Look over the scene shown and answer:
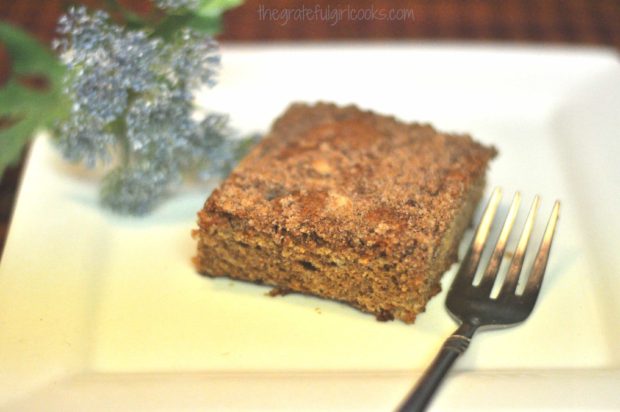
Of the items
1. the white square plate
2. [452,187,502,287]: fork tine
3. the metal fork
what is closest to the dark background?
the white square plate

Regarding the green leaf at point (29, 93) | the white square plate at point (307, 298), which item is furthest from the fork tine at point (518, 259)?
the green leaf at point (29, 93)

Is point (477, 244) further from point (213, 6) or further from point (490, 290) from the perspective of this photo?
point (213, 6)

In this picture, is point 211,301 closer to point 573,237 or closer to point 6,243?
point 6,243

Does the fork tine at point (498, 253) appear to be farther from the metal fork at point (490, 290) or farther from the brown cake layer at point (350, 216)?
the brown cake layer at point (350, 216)

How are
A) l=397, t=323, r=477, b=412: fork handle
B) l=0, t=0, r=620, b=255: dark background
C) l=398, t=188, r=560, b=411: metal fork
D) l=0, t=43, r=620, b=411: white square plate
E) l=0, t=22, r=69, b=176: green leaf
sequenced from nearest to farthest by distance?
1. l=397, t=323, r=477, b=412: fork handle
2. l=0, t=43, r=620, b=411: white square plate
3. l=398, t=188, r=560, b=411: metal fork
4. l=0, t=22, r=69, b=176: green leaf
5. l=0, t=0, r=620, b=255: dark background

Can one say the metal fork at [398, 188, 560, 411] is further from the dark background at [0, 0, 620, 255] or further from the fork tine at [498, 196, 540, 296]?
the dark background at [0, 0, 620, 255]

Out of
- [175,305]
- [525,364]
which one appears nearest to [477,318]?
[525,364]

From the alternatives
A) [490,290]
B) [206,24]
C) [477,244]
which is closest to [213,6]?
[206,24]
